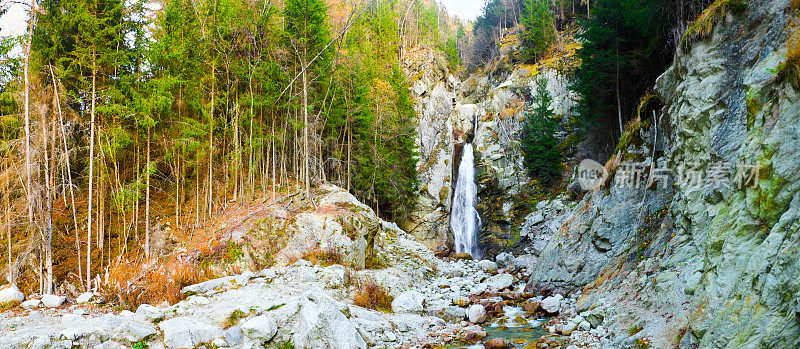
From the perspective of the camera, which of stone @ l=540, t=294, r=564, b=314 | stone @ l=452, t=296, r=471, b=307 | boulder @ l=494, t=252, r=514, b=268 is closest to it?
stone @ l=540, t=294, r=564, b=314

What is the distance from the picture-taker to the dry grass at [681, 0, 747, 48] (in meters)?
7.04

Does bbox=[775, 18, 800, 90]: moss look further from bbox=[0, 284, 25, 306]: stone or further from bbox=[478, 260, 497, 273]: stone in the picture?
bbox=[0, 284, 25, 306]: stone

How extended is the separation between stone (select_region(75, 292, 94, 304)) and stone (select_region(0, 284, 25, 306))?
1047 millimetres

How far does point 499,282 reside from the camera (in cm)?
1405

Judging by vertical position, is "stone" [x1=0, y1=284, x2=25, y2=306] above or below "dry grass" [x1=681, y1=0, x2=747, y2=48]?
below

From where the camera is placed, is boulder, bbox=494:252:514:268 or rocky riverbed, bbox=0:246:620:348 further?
boulder, bbox=494:252:514:268

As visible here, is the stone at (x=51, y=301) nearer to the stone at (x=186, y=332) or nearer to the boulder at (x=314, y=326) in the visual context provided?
the stone at (x=186, y=332)

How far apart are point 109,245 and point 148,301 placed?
385 centimetres

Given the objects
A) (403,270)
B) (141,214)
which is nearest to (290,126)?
(141,214)

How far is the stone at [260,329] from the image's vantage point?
6.41 metres

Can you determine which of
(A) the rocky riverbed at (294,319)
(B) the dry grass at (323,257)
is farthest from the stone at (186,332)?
(B) the dry grass at (323,257)

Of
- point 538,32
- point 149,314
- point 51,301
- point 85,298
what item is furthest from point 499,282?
point 538,32

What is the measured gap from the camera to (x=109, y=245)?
36.4ft

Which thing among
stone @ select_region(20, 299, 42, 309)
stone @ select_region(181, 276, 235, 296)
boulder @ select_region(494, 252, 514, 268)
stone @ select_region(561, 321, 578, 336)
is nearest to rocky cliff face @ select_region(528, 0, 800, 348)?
stone @ select_region(561, 321, 578, 336)
